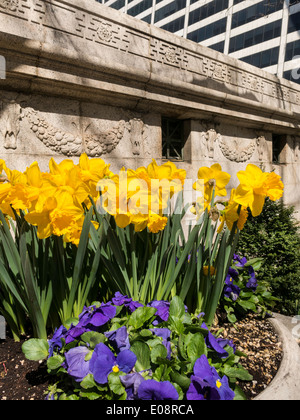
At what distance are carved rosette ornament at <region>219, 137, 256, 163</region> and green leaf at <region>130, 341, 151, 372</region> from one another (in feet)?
14.8

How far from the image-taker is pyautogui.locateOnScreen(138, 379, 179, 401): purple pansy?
34.1 inches

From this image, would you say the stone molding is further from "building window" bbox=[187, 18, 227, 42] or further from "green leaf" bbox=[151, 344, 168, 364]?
"building window" bbox=[187, 18, 227, 42]

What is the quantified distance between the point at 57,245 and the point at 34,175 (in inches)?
12.6

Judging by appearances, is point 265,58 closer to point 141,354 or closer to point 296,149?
point 296,149

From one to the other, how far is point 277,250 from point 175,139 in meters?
2.62

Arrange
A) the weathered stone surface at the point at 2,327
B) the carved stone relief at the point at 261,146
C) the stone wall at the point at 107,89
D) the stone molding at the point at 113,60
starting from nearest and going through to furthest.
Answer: the weathered stone surface at the point at 2,327 < the stone molding at the point at 113,60 < the stone wall at the point at 107,89 < the carved stone relief at the point at 261,146

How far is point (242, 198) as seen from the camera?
1.24 meters

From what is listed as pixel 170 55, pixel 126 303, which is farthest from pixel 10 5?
pixel 126 303

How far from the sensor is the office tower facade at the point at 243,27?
28.2 meters

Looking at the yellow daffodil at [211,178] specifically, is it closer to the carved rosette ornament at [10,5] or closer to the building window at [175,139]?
the carved rosette ornament at [10,5]

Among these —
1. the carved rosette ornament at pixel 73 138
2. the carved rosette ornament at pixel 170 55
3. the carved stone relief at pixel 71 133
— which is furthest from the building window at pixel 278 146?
the carved rosette ornament at pixel 73 138

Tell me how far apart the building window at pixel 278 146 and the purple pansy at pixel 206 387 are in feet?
21.6

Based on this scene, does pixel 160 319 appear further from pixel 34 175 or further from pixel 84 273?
pixel 34 175
